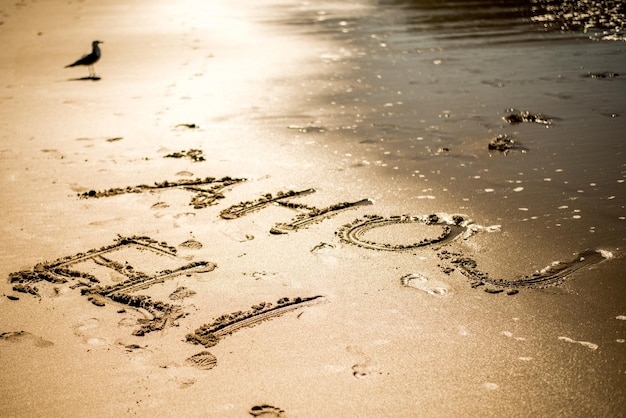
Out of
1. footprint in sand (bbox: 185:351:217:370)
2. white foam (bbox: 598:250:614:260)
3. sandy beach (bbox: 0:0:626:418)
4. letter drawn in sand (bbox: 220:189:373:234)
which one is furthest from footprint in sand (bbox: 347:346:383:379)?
white foam (bbox: 598:250:614:260)

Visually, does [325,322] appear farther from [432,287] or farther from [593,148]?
[593,148]

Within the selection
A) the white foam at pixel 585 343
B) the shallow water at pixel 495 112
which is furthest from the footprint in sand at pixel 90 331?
the shallow water at pixel 495 112

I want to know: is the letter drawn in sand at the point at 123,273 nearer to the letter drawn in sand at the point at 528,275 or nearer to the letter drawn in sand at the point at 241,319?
the letter drawn in sand at the point at 241,319

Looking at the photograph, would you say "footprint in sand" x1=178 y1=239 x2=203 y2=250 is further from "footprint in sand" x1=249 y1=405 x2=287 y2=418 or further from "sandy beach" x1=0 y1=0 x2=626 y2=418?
"footprint in sand" x1=249 y1=405 x2=287 y2=418

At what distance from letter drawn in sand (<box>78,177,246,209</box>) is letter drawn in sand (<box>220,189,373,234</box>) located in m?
0.23

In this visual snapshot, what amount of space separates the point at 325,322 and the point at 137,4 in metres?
11.5

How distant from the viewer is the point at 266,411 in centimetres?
247

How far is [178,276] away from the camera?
343 cm

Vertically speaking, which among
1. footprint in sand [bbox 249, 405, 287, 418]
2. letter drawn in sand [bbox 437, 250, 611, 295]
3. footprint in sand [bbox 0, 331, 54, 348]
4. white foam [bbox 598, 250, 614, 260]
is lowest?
footprint in sand [bbox 249, 405, 287, 418]

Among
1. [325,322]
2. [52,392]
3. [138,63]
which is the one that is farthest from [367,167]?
[138,63]

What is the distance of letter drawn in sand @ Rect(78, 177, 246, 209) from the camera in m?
4.40

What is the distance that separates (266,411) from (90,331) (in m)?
1.01

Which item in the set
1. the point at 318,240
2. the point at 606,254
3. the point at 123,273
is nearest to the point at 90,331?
the point at 123,273

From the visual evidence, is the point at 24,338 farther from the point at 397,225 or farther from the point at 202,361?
the point at 397,225
